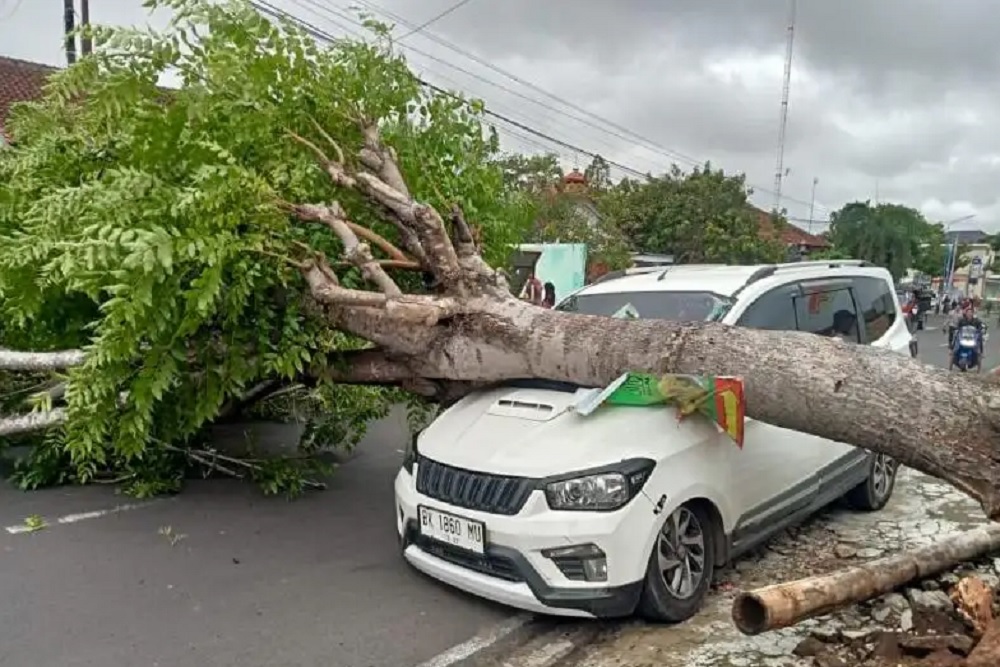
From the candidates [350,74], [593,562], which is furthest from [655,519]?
[350,74]

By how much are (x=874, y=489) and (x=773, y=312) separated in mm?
1928

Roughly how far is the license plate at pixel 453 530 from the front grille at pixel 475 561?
0.13ft

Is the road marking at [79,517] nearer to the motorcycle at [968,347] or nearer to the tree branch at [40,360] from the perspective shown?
the tree branch at [40,360]

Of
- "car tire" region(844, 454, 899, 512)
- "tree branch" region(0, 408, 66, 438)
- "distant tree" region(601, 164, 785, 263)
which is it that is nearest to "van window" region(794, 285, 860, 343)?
"car tire" region(844, 454, 899, 512)

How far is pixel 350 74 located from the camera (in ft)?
18.5

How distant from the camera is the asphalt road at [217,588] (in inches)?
147

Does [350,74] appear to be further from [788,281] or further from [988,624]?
[988,624]

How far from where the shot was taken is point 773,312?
198 inches

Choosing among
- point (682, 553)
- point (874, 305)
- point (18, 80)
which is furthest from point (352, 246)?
point (18, 80)

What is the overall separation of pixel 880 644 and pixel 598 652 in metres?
1.27

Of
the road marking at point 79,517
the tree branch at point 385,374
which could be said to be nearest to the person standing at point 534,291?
the tree branch at point 385,374

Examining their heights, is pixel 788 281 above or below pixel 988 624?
above

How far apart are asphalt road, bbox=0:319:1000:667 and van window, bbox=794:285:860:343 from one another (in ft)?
9.02

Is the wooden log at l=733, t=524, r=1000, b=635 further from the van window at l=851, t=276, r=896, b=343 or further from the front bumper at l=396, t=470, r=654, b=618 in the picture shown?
the van window at l=851, t=276, r=896, b=343
